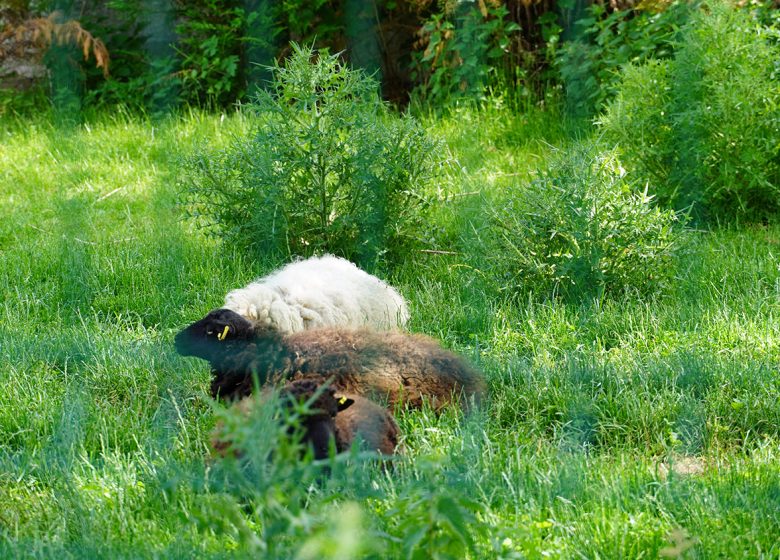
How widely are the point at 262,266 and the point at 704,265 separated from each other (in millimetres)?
1933

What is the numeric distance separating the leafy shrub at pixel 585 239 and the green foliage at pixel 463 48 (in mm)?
2645

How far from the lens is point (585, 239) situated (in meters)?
3.75

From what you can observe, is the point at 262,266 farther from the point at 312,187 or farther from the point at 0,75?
the point at 0,75

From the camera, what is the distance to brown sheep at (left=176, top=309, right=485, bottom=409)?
2.79 metres

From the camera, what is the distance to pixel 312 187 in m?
4.12

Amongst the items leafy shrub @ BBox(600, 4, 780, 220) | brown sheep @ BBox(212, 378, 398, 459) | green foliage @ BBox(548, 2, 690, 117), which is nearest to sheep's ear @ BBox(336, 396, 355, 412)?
brown sheep @ BBox(212, 378, 398, 459)

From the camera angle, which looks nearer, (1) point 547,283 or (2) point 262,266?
(1) point 547,283

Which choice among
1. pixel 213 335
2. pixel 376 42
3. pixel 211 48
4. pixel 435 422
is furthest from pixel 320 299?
pixel 376 42

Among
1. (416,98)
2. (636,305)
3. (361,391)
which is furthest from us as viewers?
(416,98)

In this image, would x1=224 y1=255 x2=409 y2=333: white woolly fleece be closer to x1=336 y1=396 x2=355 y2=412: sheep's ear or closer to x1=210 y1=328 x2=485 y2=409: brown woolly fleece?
x1=210 y1=328 x2=485 y2=409: brown woolly fleece

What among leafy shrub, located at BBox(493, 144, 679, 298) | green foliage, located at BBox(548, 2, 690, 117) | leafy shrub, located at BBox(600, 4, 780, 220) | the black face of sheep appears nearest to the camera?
the black face of sheep

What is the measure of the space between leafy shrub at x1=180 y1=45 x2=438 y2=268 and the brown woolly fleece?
119 centimetres

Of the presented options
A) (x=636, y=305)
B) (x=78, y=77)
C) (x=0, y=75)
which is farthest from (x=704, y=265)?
(x=0, y=75)

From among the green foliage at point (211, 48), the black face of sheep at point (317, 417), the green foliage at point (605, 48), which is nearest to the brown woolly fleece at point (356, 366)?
the black face of sheep at point (317, 417)
